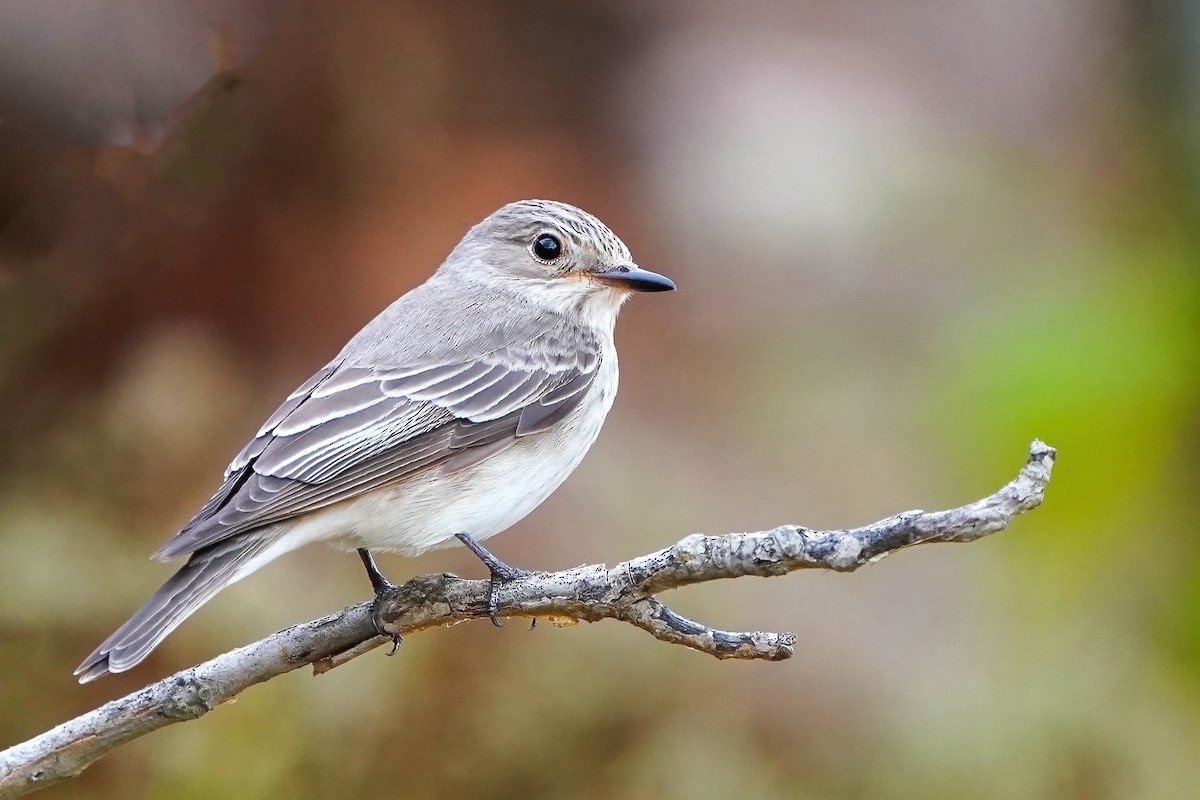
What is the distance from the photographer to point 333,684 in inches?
195

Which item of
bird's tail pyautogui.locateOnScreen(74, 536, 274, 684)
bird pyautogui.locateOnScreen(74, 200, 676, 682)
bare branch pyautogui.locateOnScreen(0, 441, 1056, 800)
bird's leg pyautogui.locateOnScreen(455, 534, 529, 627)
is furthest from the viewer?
bird pyautogui.locateOnScreen(74, 200, 676, 682)

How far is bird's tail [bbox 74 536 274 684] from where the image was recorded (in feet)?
9.30

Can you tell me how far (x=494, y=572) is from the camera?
321 cm

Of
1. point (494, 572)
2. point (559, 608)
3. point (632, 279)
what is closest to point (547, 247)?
point (632, 279)

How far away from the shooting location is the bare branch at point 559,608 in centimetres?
216

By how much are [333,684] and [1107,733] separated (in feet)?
10.1

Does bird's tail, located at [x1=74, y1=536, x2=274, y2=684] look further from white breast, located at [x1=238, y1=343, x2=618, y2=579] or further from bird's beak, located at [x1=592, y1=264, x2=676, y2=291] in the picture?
bird's beak, located at [x1=592, y1=264, x2=676, y2=291]

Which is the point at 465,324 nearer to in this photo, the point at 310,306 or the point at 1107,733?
the point at 310,306

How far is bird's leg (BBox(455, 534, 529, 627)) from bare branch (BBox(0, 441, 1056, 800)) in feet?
0.11

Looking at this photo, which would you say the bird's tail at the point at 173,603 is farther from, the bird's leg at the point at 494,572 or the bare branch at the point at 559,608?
the bird's leg at the point at 494,572

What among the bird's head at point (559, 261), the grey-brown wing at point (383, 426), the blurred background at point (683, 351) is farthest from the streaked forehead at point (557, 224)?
the blurred background at point (683, 351)

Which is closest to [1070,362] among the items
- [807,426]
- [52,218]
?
[807,426]

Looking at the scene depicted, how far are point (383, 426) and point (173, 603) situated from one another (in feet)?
2.54

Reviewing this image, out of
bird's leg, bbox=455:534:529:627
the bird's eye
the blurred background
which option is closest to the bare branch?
bird's leg, bbox=455:534:529:627
